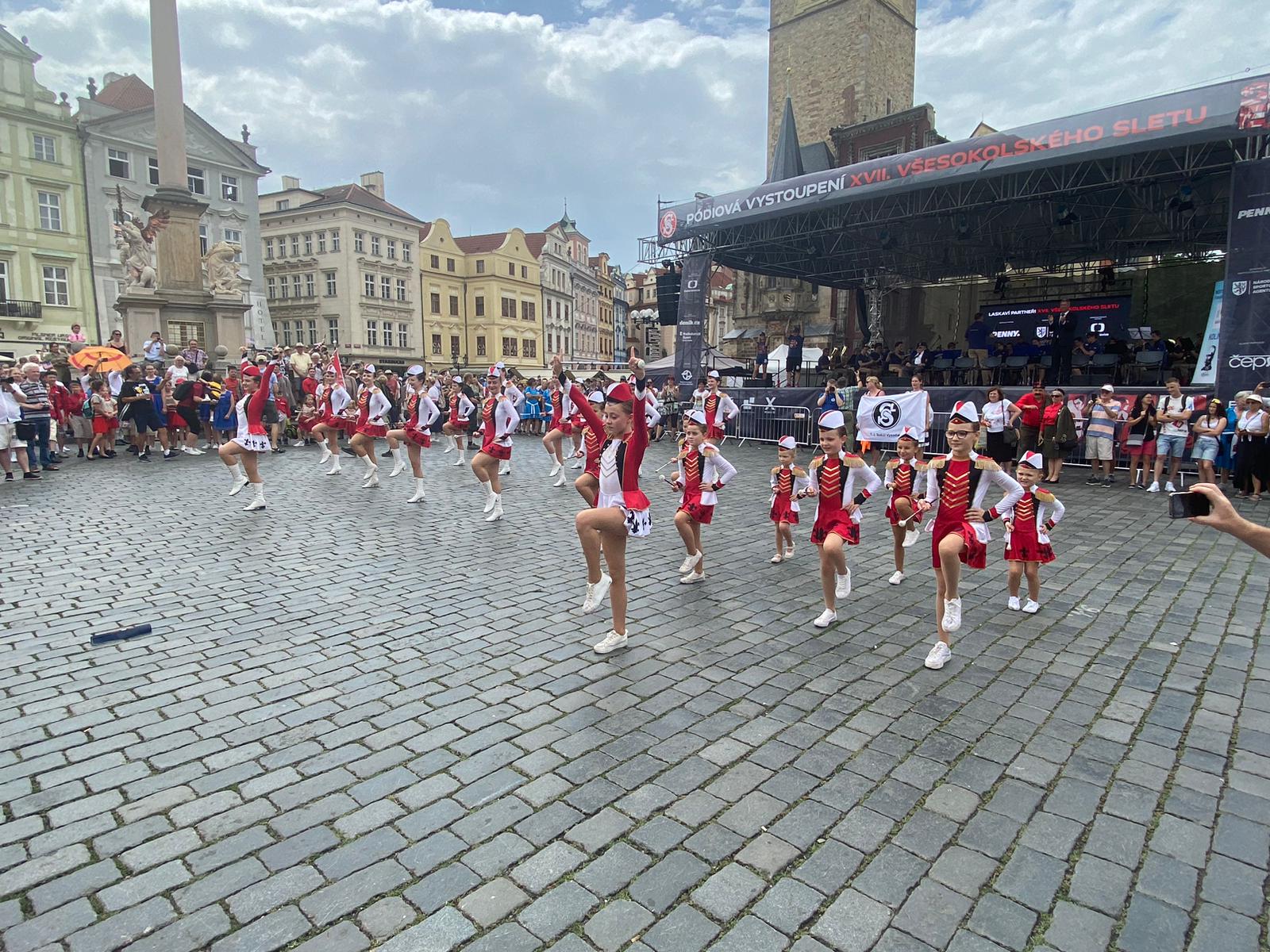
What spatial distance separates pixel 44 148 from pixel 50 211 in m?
3.34

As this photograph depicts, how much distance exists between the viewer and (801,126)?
37562mm

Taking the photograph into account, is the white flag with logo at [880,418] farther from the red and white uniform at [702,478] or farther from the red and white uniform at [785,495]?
the red and white uniform at [702,478]

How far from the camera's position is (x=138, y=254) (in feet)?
68.5

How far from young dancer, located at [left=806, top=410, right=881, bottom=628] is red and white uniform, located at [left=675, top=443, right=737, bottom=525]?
1245mm

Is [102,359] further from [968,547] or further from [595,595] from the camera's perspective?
[968,547]

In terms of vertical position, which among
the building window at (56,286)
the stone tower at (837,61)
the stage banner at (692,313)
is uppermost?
the stone tower at (837,61)

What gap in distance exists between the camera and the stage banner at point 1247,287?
1270 centimetres

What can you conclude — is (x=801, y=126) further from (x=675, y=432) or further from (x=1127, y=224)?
(x=675, y=432)

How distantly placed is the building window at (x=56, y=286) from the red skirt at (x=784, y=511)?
45.5 metres

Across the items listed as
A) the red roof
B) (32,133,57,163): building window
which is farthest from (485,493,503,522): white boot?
the red roof

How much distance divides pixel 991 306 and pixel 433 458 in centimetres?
2069

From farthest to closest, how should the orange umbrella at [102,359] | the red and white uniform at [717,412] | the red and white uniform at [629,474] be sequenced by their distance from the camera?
the orange umbrella at [102,359], the red and white uniform at [717,412], the red and white uniform at [629,474]

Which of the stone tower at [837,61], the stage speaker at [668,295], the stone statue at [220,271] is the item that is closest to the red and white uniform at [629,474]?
the stone statue at [220,271]

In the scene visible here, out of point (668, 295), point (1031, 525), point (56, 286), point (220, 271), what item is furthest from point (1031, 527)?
point (56, 286)
